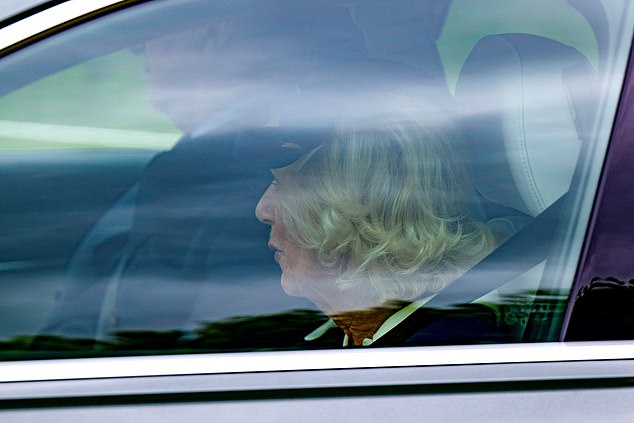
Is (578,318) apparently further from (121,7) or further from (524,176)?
(121,7)

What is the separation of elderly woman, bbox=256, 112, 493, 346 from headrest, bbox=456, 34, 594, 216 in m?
0.05

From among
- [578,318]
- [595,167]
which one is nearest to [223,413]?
[578,318]

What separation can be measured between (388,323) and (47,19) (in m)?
0.72

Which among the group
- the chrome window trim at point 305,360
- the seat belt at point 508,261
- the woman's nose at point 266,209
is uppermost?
the woman's nose at point 266,209

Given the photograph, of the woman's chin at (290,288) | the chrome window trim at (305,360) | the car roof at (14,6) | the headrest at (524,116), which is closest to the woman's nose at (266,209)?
the woman's chin at (290,288)

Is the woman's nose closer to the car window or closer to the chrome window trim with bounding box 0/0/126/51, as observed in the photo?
the car window

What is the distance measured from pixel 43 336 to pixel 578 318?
33.0 inches

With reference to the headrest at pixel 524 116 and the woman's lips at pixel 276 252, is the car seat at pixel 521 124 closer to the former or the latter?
the headrest at pixel 524 116

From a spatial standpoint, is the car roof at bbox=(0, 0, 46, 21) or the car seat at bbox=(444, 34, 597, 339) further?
the car seat at bbox=(444, 34, 597, 339)

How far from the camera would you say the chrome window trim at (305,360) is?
1404mm

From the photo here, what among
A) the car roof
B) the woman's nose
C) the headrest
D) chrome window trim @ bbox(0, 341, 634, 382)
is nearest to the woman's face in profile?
the woman's nose

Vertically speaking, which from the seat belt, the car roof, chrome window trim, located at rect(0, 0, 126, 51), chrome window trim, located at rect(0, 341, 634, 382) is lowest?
chrome window trim, located at rect(0, 341, 634, 382)

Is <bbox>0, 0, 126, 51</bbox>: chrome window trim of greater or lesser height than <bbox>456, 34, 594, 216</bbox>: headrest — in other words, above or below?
above

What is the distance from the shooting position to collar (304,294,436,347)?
147 centimetres
